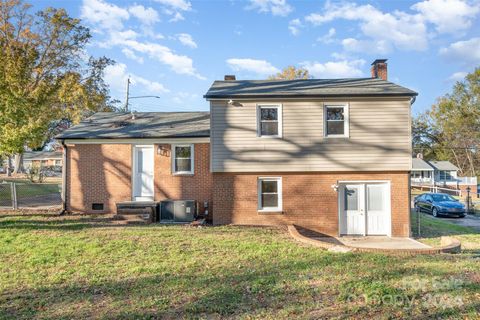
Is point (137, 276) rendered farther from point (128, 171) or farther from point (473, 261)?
point (128, 171)

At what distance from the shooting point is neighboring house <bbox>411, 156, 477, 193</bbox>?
4912cm

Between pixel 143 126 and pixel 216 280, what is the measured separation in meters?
10.8

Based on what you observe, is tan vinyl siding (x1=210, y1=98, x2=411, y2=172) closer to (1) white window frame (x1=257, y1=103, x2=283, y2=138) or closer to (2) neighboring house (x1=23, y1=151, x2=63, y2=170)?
(1) white window frame (x1=257, y1=103, x2=283, y2=138)

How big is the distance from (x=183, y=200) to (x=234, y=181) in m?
2.53

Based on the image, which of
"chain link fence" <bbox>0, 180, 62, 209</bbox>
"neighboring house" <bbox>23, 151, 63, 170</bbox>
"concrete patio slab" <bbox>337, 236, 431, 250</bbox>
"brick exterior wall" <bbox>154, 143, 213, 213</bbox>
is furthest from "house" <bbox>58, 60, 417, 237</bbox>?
"neighboring house" <bbox>23, 151, 63, 170</bbox>

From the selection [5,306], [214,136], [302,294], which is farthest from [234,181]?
[5,306]

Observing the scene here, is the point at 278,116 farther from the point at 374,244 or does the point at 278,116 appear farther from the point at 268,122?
the point at 374,244

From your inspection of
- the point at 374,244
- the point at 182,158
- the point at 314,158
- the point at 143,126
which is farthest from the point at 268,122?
the point at 143,126

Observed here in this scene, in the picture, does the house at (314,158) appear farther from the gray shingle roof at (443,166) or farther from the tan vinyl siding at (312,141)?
the gray shingle roof at (443,166)

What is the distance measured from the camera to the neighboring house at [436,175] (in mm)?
49116

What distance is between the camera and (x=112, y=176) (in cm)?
1492

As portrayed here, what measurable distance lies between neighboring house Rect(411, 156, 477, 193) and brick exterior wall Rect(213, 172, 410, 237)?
4136cm

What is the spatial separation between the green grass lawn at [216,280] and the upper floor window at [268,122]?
4.27 metres

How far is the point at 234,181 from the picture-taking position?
1313 centimetres
